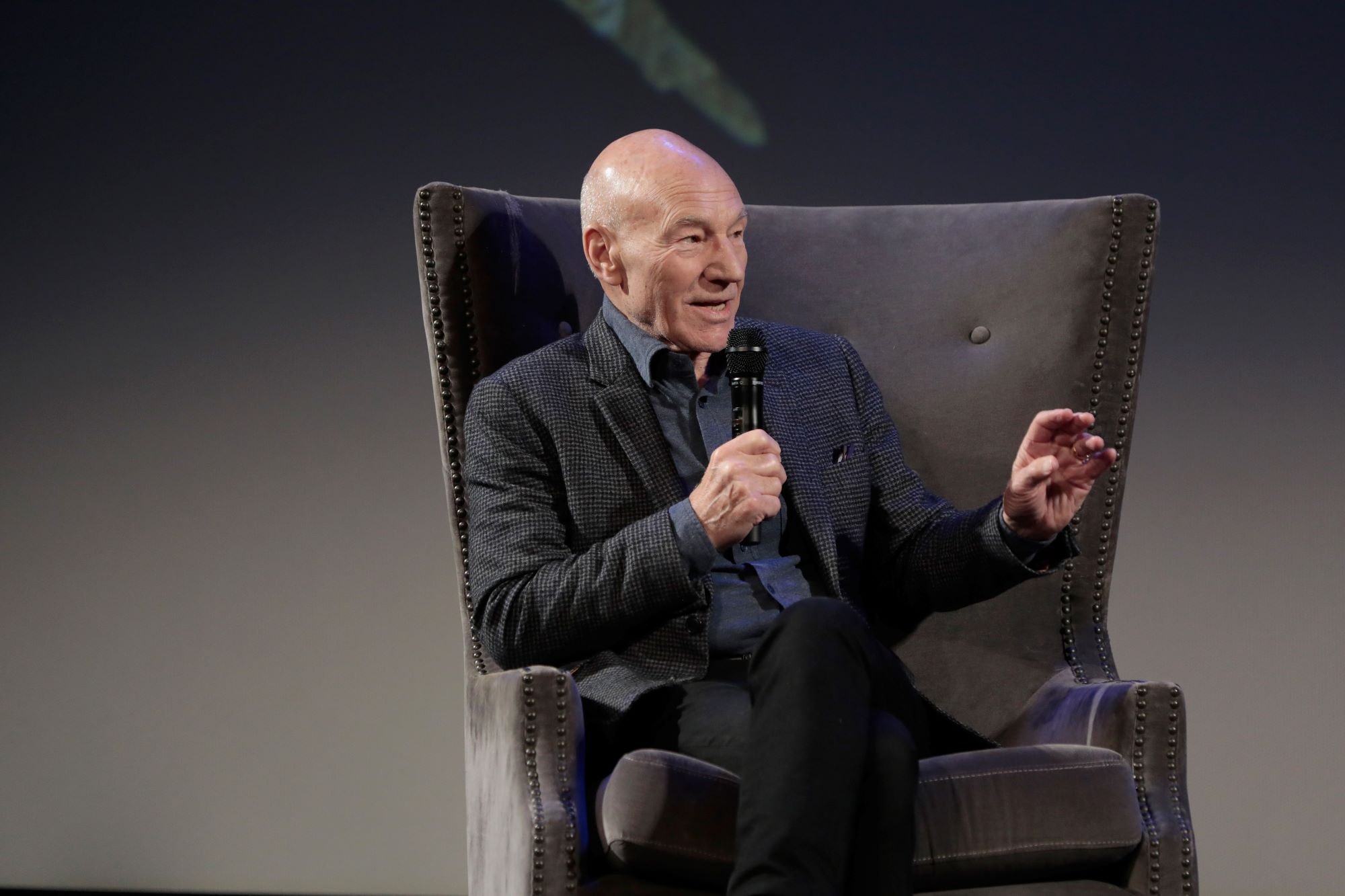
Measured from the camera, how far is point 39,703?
9.98 feet

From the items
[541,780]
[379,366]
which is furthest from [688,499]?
[379,366]

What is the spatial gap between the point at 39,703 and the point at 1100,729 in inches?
95.0

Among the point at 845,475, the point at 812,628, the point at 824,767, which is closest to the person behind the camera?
the point at 824,767

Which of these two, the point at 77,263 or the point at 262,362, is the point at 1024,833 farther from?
the point at 77,263

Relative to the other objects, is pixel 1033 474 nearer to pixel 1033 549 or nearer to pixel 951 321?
pixel 1033 549

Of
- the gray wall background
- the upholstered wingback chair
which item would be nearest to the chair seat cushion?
the upholstered wingback chair

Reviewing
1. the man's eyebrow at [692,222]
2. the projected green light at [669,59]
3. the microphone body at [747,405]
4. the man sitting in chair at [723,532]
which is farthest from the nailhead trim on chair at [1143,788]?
the projected green light at [669,59]

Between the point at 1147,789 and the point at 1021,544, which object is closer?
the point at 1147,789

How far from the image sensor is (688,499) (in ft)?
5.28

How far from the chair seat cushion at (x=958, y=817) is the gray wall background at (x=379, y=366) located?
1.45 meters

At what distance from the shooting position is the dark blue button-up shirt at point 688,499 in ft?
5.77

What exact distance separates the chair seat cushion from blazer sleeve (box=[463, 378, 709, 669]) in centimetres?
22

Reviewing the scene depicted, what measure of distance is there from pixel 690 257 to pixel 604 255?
157mm

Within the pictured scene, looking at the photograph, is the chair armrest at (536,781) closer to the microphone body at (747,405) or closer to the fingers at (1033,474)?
the microphone body at (747,405)
